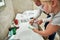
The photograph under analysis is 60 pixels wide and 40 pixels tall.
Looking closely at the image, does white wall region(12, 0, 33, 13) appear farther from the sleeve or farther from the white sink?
the sleeve

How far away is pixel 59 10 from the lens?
1.09 meters

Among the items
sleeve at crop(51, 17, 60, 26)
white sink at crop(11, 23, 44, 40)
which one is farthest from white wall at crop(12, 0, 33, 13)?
sleeve at crop(51, 17, 60, 26)

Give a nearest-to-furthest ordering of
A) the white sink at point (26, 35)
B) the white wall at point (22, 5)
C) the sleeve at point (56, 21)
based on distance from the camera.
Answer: the sleeve at point (56, 21)
the white sink at point (26, 35)
the white wall at point (22, 5)

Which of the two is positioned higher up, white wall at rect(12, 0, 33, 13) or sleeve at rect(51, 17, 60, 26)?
sleeve at rect(51, 17, 60, 26)

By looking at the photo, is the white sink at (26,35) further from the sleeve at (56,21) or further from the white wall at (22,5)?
the white wall at (22,5)

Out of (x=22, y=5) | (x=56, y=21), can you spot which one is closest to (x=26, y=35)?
(x=56, y=21)

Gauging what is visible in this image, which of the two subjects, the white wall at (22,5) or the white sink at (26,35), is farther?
the white wall at (22,5)

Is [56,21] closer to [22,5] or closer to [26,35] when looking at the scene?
[26,35]

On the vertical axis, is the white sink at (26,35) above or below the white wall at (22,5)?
below

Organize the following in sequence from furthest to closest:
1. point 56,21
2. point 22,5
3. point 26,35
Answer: point 22,5, point 26,35, point 56,21

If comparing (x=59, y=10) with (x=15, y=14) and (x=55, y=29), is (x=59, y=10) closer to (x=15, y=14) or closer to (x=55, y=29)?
(x=55, y=29)

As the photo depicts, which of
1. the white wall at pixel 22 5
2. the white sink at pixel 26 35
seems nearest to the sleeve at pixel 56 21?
the white sink at pixel 26 35

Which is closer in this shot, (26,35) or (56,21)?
(56,21)

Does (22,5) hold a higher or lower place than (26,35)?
higher
